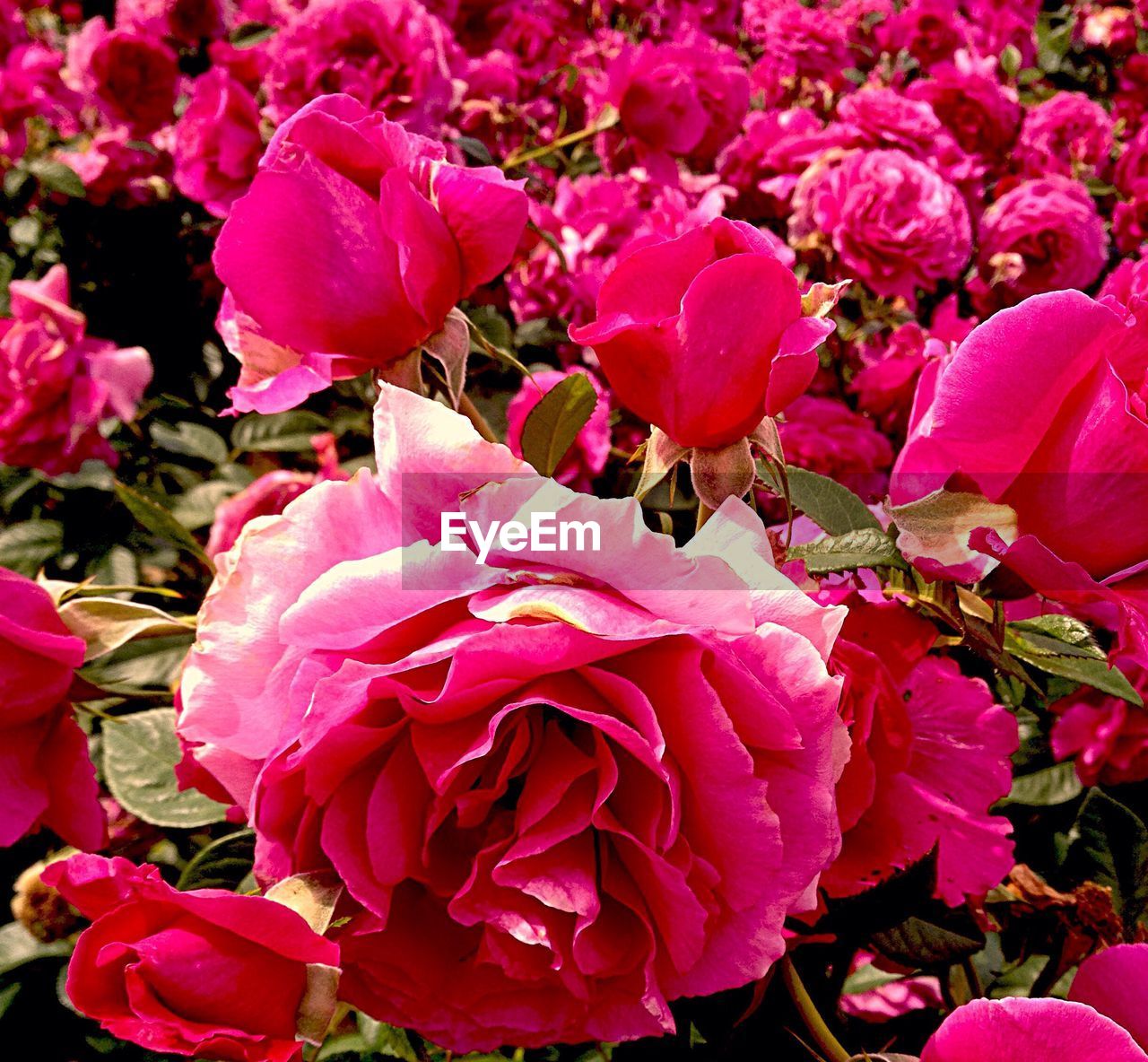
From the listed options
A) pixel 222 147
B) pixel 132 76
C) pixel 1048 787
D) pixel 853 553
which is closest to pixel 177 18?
pixel 132 76

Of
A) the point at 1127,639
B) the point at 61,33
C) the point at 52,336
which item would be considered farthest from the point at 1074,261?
the point at 61,33

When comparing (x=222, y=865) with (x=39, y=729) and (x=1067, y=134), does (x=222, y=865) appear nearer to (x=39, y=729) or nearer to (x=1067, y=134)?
(x=39, y=729)

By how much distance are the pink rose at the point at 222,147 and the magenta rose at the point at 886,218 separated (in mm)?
523

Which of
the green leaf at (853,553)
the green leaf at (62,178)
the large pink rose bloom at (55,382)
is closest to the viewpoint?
the green leaf at (853,553)

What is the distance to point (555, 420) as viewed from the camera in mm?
410

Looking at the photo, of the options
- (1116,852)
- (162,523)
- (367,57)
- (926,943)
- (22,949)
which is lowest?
(22,949)

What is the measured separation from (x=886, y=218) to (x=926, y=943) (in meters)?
0.65

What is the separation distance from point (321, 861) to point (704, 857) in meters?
0.12

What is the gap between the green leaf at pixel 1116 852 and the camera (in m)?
0.60

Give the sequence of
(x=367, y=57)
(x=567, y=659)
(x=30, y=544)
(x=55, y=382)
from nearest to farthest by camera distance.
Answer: (x=567, y=659), (x=367, y=57), (x=55, y=382), (x=30, y=544)

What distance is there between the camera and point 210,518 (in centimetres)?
96

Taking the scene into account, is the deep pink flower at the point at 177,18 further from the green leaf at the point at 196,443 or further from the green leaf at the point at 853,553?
the green leaf at the point at 853,553
